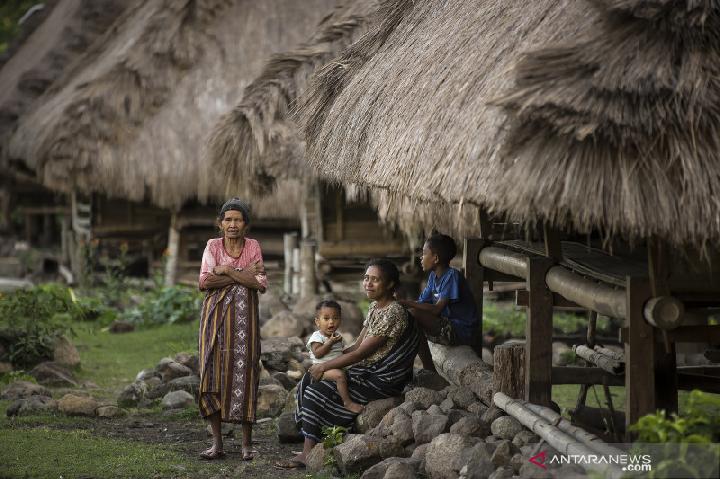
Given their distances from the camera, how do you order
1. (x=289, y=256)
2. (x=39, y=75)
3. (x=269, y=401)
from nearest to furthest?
(x=269, y=401) → (x=289, y=256) → (x=39, y=75)

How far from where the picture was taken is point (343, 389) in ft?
21.9

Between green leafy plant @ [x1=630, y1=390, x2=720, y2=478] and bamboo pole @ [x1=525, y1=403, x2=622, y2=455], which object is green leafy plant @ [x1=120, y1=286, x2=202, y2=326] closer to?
bamboo pole @ [x1=525, y1=403, x2=622, y2=455]

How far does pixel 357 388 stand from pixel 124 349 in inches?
228

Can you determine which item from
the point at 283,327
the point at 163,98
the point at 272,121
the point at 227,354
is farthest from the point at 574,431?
the point at 163,98

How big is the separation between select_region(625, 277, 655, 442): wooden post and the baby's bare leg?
2194mm

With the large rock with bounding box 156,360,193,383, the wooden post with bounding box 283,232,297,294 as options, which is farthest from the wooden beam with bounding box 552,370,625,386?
the wooden post with bounding box 283,232,297,294

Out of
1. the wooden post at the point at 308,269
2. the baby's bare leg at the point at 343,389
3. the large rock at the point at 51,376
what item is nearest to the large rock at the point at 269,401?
the baby's bare leg at the point at 343,389

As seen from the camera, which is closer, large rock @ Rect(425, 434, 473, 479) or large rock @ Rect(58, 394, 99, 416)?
large rock @ Rect(425, 434, 473, 479)

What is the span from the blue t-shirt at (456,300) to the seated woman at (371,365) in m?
0.59

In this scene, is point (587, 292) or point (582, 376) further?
point (582, 376)

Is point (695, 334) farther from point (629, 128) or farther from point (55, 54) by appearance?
point (55, 54)

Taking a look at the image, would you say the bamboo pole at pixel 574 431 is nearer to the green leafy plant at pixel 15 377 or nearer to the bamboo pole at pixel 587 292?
the bamboo pole at pixel 587 292

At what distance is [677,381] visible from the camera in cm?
650

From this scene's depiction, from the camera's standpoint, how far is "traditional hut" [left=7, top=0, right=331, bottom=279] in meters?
15.1
